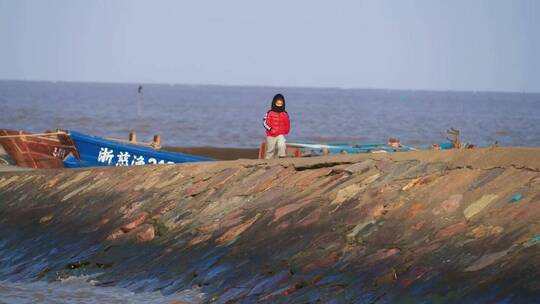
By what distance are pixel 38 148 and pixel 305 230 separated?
14868 mm

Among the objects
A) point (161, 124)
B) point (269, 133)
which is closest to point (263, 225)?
point (269, 133)

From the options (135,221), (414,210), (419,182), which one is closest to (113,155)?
(135,221)

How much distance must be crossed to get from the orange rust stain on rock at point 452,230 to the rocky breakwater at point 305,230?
15 millimetres

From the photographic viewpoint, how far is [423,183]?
11922mm

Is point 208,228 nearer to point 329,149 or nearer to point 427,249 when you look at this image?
point 427,249

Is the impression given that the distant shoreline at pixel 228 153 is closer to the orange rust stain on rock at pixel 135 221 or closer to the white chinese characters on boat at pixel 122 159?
the white chinese characters on boat at pixel 122 159

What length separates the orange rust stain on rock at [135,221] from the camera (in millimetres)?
14117

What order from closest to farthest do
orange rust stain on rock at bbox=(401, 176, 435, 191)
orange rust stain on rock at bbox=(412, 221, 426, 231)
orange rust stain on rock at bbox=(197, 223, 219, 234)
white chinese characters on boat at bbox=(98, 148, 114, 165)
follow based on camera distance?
orange rust stain on rock at bbox=(412, 221, 426, 231)
orange rust stain on rock at bbox=(401, 176, 435, 191)
orange rust stain on rock at bbox=(197, 223, 219, 234)
white chinese characters on boat at bbox=(98, 148, 114, 165)

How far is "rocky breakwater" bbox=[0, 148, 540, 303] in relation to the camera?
10.0 metres

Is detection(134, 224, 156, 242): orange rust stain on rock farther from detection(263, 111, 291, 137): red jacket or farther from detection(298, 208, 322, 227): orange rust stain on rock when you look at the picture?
detection(263, 111, 291, 137): red jacket

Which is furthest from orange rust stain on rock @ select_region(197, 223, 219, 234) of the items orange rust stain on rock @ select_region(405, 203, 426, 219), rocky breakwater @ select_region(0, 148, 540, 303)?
orange rust stain on rock @ select_region(405, 203, 426, 219)

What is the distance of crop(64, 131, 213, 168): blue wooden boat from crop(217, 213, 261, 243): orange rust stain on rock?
9511 mm

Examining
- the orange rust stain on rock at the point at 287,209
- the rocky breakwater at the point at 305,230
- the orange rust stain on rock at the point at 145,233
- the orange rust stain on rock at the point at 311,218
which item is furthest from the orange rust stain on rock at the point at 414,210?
the orange rust stain on rock at the point at 145,233

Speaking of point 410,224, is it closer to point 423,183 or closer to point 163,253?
point 423,183
